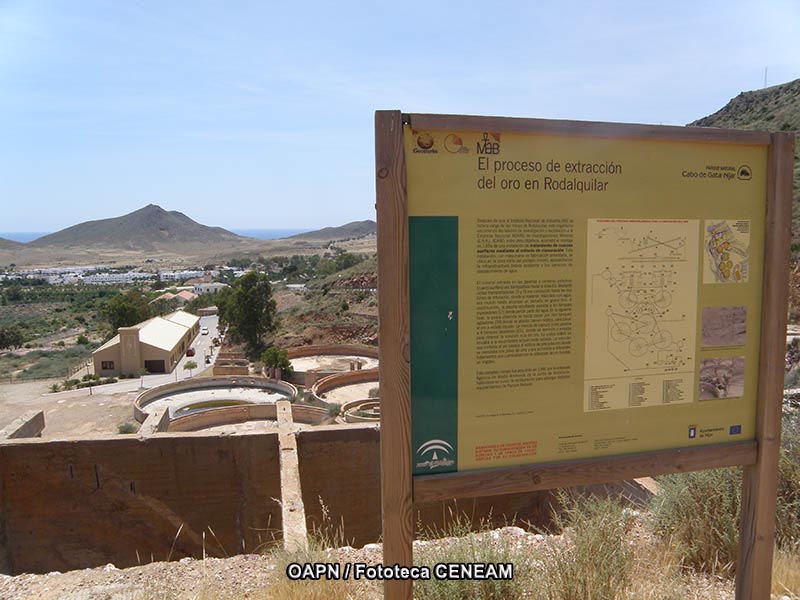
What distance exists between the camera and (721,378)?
10.4 ft

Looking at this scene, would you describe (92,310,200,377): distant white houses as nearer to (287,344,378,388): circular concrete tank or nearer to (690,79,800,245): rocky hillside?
(287,344,378,388): circular concrete tank

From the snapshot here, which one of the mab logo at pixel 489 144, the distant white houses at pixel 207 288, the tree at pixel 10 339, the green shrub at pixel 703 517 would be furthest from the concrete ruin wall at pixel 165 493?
the distant white houses at pixel 207 288

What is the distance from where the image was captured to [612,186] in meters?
2.92

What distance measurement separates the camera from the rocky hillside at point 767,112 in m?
33.1

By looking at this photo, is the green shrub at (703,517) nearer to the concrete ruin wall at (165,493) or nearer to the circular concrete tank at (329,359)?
the concrete ruin wall at (165,493)

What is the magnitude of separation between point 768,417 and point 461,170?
218 centimetres

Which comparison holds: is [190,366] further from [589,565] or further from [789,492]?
[589,565]

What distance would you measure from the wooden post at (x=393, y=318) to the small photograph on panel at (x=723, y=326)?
170cm

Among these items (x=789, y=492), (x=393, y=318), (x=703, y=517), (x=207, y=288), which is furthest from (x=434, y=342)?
(x=207, y=288)

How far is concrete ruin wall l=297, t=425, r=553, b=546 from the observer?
9.45m

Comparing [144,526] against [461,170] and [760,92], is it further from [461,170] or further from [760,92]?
[760,92]

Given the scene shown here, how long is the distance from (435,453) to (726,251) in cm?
191

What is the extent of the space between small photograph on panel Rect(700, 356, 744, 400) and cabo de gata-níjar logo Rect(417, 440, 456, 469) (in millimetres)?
1472

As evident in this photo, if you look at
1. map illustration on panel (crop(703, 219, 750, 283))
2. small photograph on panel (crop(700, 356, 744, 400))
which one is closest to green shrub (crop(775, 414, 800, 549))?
small photograph on panel (crop(700, 356, 744, 400))
